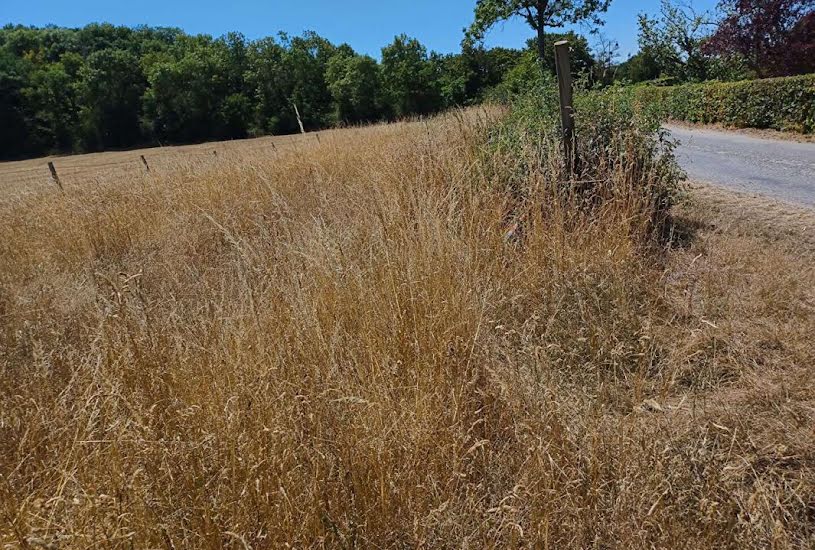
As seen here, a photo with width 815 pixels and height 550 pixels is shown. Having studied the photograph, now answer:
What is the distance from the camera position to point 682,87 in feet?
57.1

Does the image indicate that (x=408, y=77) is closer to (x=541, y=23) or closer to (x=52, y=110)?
(x=541, y=23)

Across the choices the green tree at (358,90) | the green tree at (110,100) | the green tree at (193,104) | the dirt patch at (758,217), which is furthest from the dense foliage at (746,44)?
the green tree at (110,100)

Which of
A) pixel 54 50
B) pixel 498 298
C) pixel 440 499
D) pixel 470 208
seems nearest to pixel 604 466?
pixel 440 499

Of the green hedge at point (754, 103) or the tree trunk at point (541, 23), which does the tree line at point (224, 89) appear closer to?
the tree trunk at point (541, 23)

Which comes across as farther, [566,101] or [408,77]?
[408,77]

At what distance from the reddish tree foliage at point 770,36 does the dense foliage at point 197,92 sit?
23.2 metres

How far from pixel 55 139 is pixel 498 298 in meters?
Result: 62.2

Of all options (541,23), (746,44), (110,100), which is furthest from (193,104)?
(746,44)

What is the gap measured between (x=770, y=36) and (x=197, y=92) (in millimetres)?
49907

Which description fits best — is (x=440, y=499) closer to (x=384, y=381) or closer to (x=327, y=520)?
(x=327, y=520)

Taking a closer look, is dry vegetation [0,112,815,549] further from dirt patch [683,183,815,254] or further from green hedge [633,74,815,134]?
green hedge [633,74,815,134]

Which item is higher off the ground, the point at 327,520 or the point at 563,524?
the point at 327,520

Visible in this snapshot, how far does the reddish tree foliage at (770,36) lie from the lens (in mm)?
17547

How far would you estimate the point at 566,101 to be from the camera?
12.3 feet
